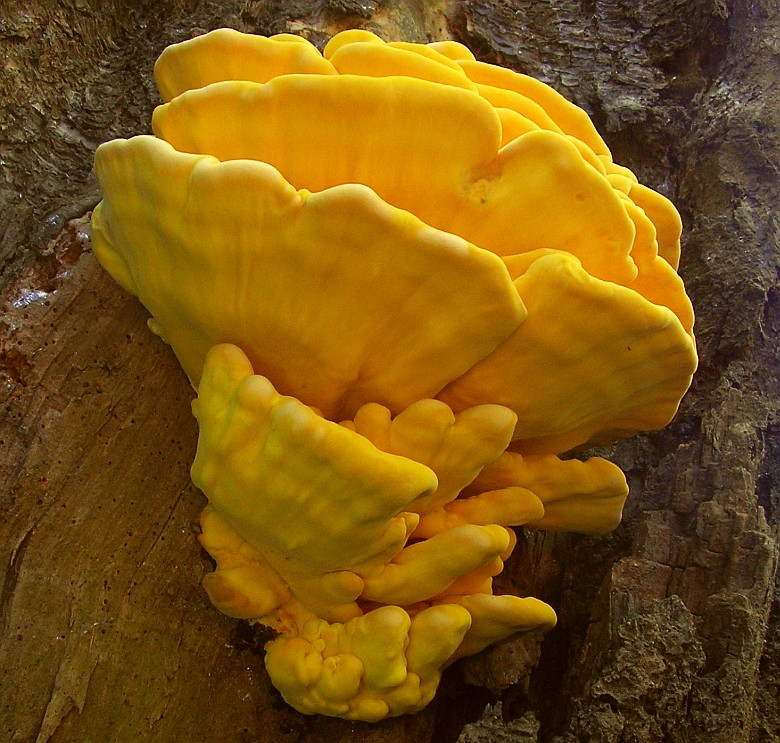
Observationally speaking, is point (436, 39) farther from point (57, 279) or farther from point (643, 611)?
point (643, 611)

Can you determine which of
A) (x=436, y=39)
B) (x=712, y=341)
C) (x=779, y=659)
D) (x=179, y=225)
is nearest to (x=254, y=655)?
(x=179, y=225)

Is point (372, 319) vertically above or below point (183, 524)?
above

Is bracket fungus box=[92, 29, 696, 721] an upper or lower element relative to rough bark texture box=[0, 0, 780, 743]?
upper

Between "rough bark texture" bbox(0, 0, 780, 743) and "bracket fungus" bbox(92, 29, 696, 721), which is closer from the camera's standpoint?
"bracket fungus" bbox(92, 29, 696, 721)

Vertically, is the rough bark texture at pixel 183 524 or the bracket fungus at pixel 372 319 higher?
the bracket fungus at pixel 372 319

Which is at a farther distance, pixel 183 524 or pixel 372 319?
pixel 183 524

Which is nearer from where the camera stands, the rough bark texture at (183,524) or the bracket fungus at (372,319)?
the bracket fungus at (372,319)
